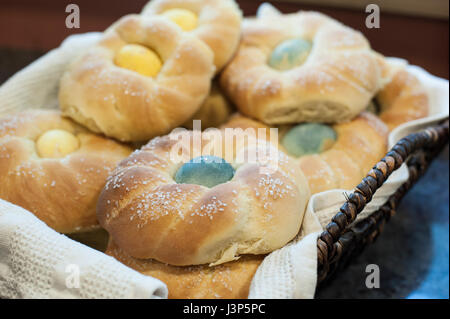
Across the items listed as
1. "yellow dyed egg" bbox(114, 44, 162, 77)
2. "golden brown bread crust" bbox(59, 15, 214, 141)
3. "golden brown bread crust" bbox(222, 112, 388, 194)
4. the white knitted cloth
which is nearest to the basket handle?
the white knitted cloth

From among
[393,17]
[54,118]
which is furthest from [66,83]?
[393,17]

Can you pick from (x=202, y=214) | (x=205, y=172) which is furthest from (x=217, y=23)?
(x=202, y=214)

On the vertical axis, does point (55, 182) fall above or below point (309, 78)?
below

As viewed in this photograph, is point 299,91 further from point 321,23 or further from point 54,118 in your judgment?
point 54,118

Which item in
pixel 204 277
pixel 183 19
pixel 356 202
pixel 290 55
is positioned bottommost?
pixel 204 277

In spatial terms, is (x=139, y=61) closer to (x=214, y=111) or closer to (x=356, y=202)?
(x=214, y=111)

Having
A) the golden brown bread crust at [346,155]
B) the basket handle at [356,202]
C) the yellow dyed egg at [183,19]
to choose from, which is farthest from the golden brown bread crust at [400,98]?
the yellow dyed egg at [183,19]

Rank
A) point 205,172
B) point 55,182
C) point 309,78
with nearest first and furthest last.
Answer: point 205,172, point 55,182, point 309,78
